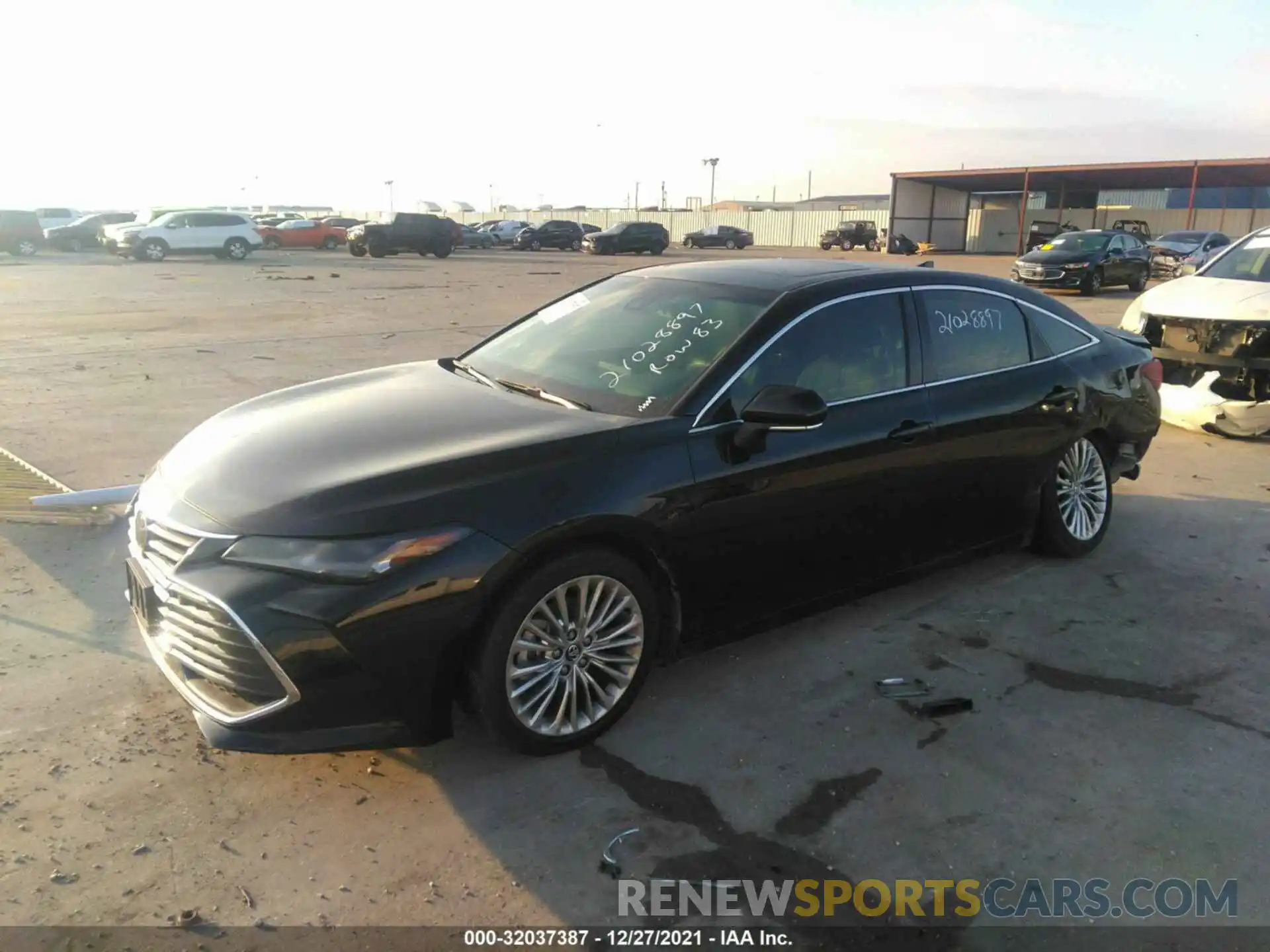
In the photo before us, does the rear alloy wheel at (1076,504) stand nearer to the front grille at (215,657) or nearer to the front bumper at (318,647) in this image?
the front bumper at (318,647)

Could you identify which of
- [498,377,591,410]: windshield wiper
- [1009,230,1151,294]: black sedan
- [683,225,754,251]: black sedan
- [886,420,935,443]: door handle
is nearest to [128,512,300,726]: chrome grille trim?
[498,377,591,410]: windshield wiper

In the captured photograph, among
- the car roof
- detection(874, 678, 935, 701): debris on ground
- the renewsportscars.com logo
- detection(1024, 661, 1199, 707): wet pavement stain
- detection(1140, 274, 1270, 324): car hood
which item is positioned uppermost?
the car roof

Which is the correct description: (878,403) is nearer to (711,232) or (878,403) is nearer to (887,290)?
(887,290)

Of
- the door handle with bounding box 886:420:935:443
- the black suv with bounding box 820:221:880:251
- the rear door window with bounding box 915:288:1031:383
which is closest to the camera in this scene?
the door handle with bounding box 886:420:935:443

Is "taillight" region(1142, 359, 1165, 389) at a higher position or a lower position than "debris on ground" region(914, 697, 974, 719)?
higher

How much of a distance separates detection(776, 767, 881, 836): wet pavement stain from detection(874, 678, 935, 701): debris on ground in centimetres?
55

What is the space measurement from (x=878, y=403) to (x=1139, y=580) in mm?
2019

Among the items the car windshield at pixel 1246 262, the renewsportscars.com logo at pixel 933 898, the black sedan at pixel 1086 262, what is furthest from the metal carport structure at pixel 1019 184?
the renewsportscars.com logo at pixel 933 898

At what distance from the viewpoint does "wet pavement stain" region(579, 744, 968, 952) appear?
8.43 ft

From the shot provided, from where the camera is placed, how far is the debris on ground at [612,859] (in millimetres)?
2777

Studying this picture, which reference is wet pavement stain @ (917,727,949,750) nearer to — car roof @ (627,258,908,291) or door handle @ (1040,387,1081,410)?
car roof @ (627,258,908,291)

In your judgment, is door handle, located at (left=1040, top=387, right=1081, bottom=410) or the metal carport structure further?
the metal carport structure

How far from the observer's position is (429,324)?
14.8 m

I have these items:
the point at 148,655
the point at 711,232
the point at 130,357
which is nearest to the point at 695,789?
the point at 148,655
